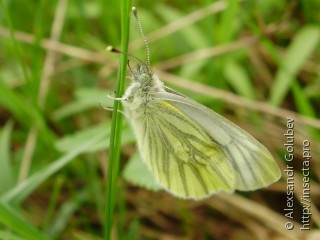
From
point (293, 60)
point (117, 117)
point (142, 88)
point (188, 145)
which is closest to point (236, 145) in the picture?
point (188, 145)

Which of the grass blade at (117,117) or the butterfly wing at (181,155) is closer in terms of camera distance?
the grass blade at (117,117)

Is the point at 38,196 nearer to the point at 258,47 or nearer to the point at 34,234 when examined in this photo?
the point at 34,234

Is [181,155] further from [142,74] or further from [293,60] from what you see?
[293,60]

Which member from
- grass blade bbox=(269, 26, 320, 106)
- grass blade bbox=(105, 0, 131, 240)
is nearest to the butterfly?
grass blade bbox=(105, 0, 131, 240)

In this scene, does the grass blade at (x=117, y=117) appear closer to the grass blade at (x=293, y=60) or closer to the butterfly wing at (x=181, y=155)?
the butterfly wing at (x=181, y=155)

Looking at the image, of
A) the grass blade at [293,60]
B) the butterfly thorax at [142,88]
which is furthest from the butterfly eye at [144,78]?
the grass blade at [293,60]

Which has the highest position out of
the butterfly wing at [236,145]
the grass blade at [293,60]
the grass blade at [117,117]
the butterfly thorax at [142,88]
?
the grass blade at [293,60]

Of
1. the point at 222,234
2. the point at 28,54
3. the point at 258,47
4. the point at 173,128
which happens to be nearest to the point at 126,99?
the point at 173,128

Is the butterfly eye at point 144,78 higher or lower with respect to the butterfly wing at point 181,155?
higher
